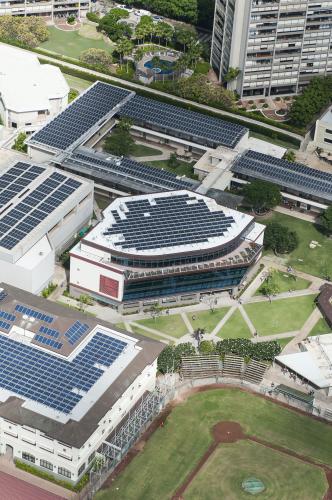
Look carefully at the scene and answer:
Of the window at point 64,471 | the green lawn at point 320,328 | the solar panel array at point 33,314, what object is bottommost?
the window at point 64,471

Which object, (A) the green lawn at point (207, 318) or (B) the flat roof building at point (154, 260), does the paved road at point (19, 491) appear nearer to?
(B) the flat roof building at point (154, 260)

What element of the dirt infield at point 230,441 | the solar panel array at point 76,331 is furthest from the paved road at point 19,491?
the solar panel array at point 76,331

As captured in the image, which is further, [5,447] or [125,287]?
[125,287]

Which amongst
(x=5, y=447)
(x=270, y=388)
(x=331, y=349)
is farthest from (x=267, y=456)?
(x=5, y=447)

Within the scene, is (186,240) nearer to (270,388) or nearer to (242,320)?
(242,320)

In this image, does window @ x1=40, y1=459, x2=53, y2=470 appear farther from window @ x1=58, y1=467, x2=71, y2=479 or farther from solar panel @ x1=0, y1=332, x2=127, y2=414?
solar panel @ x1=0, y1=332, x2=127, y2=414

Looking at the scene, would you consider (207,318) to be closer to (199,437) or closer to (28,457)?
(199,437)
